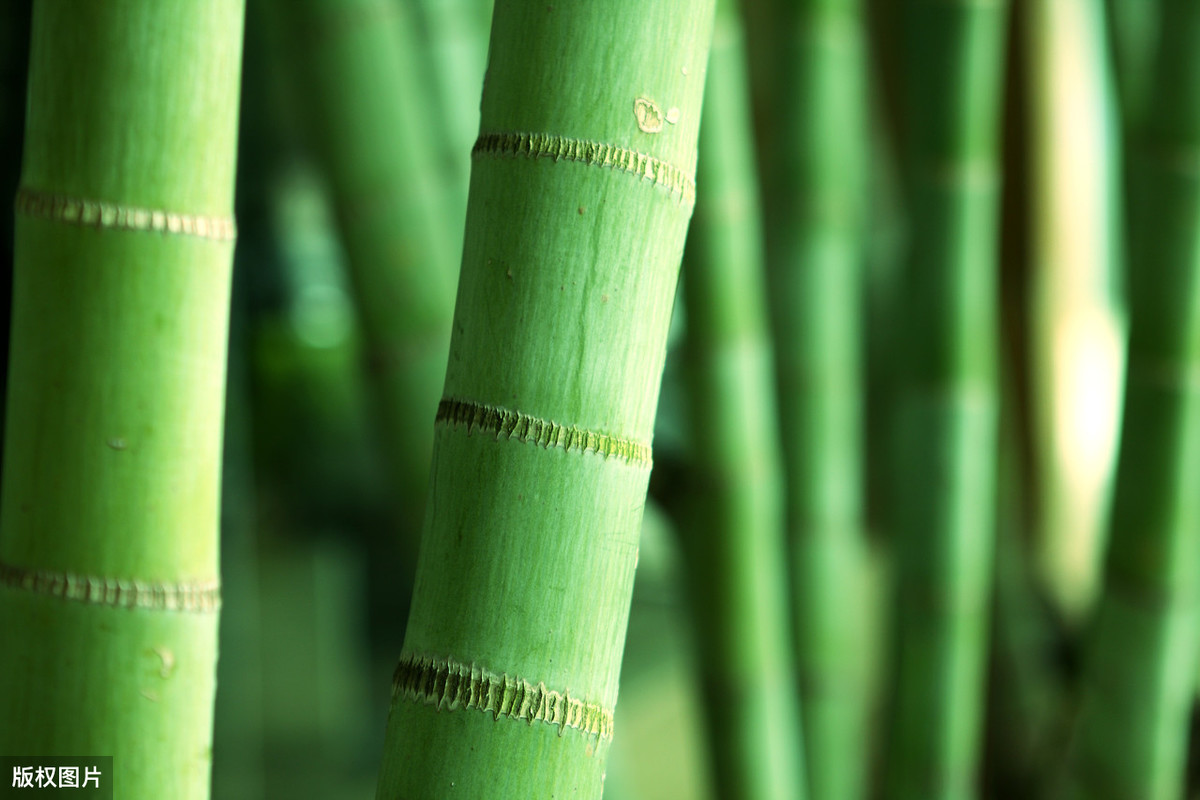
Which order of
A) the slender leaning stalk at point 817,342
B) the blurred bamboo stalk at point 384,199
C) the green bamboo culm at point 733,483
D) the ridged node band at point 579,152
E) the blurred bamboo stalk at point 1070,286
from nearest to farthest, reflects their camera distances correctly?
the ridged node band at point 579,152, the blurred bamboo stalk at point 384,199, the green bamboo culm at point 733,483, the slender leaning stalk at point 817,342, the blurred bamboo stalk at point 1070,286

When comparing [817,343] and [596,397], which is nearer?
[596,397]

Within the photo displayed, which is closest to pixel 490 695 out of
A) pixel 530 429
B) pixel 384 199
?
pixel 530 429

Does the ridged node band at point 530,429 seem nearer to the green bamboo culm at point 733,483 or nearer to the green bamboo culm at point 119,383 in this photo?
the green bamboo culm at point 119,383

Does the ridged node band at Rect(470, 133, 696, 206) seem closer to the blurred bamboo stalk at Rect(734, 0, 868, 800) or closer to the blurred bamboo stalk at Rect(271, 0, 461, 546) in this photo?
the blurred bamboo stalk at Rect(271, 0, 461, 546)

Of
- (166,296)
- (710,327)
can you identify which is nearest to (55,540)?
(166,296)

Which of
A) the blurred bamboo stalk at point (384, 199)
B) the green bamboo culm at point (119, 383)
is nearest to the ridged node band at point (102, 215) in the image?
the green bamboo culm at point (119, 383)

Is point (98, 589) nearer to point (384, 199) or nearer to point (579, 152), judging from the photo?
point (579, 152)

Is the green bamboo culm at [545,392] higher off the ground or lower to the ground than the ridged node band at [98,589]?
higher

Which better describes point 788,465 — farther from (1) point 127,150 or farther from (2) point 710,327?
(1) point 127,150
